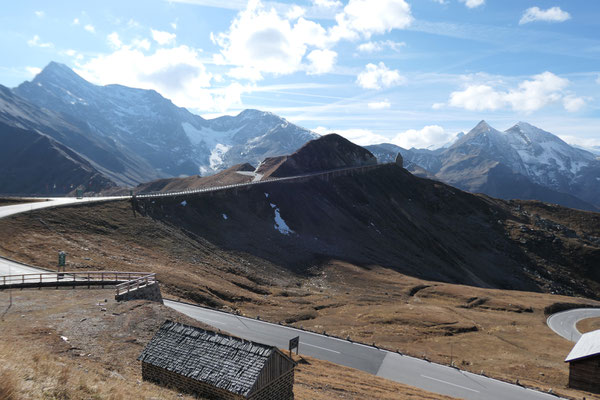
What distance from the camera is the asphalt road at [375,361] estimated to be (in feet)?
106

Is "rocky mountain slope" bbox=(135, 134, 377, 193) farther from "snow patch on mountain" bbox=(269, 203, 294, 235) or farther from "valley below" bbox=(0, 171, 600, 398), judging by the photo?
"snow patch on mountain" bbox=(269, 203, 294, 235)

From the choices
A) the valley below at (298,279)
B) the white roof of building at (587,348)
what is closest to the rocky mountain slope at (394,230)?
the valley below at (298,279)

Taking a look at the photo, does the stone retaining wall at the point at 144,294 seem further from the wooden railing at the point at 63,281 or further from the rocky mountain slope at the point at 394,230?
the rocky mountain slope at the point at 394,230

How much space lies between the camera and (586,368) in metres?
37.6

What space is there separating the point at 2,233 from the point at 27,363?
3999 cm

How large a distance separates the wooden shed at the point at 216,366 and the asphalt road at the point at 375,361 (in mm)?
15650

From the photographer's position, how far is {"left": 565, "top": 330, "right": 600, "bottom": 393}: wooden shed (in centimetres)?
3691

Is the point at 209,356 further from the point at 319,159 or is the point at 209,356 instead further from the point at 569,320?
the point at 319,159

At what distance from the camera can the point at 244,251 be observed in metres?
76.2

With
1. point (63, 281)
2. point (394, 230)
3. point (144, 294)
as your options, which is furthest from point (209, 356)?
point (394, 230)

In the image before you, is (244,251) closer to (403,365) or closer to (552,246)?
(403,365)

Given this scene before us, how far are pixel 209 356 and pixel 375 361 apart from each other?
70.8 feet

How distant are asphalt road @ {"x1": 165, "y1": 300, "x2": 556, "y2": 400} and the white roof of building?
871 centimetres

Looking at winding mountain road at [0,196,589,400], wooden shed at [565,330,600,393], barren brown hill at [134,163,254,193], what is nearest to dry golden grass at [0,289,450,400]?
winding mountain road at [0,196,589,400]
